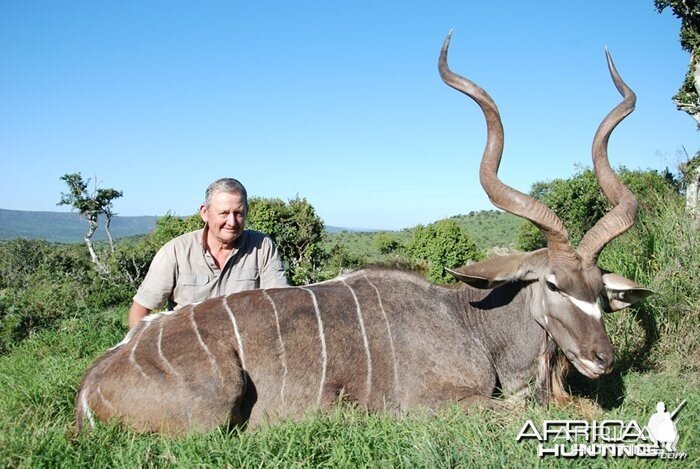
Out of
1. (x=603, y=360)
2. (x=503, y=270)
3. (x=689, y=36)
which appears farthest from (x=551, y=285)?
(x=689, y=36)

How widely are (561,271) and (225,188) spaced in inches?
78.5

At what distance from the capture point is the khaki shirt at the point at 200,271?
3498 millimetres

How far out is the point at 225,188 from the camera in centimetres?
349

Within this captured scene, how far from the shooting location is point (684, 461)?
226 centimetres

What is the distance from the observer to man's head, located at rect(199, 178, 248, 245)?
3469 mm

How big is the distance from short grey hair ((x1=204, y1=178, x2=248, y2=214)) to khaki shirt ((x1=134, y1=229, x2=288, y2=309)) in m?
0.25

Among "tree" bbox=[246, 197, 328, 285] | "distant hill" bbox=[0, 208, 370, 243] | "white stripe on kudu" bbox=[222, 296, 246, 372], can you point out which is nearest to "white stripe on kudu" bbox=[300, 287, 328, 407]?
"white stripe on kudu" bbox=[222, 296, 246, 372]

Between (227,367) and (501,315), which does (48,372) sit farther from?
(501,315)

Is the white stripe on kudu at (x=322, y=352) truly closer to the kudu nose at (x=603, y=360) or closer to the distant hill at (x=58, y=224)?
the kudu nose at (x=603, y=360)

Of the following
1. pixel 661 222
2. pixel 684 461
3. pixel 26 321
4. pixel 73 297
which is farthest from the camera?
pixel 73 297

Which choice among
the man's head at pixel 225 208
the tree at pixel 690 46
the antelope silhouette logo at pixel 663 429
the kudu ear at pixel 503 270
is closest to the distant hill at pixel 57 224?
the tree at pixel 690 46

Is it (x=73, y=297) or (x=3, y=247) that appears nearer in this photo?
(x=73, y=297)

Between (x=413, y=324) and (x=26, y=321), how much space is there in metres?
4.27

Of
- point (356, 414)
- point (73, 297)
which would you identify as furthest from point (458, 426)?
point (73, 297)
